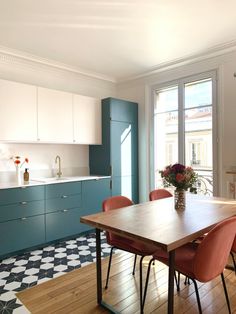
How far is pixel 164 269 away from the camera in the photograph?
2.64 m

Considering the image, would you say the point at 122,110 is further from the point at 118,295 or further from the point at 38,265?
the point at 118,295

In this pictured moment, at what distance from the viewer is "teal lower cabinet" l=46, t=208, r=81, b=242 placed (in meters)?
3.33

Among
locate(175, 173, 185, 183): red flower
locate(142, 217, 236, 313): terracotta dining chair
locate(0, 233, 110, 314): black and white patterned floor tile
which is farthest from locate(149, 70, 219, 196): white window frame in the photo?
locate(142, 217, 236, 313): terracotta dining chair

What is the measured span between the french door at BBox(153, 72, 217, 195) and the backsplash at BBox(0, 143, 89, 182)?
1.37 meters

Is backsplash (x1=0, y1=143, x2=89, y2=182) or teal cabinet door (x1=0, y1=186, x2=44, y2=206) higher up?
backsplash (x1=0, y1=143, x2=89, y2=182)

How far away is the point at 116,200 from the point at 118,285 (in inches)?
31.8

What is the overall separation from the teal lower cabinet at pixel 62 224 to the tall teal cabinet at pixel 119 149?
2.75 feet

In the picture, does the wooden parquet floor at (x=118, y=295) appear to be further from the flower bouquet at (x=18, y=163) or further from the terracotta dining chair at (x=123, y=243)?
the flower bouquet at (x=18, y=163)

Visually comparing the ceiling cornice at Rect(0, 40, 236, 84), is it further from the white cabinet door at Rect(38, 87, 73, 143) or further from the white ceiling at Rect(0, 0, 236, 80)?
the white cabinet door at Rect(38, 87, 73, 143)

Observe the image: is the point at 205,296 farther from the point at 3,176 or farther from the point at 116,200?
the point at 3,176

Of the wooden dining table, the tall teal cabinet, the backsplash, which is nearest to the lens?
the wooden dining table

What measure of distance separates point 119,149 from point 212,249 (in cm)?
286

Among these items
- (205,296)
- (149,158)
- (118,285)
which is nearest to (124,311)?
(118,285)

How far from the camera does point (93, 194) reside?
12.8 ft
